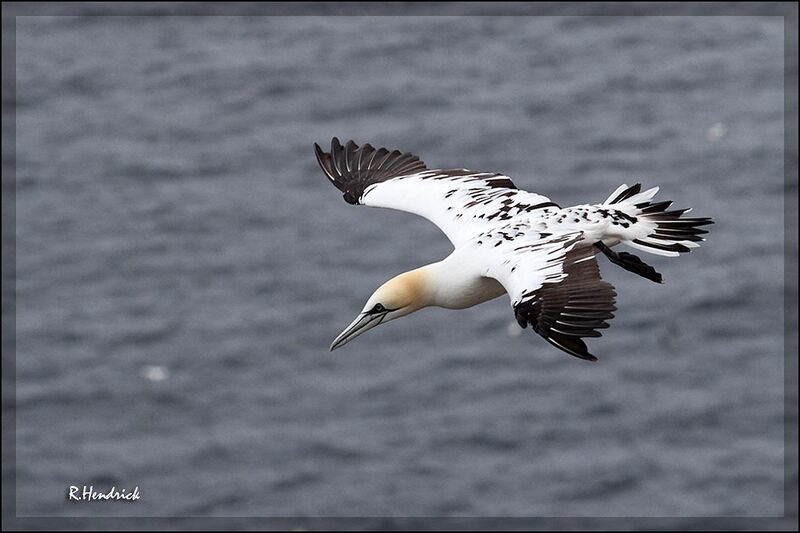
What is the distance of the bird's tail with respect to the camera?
14914 mm

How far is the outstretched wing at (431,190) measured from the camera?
15.7 metres

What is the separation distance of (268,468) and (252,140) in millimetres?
12084

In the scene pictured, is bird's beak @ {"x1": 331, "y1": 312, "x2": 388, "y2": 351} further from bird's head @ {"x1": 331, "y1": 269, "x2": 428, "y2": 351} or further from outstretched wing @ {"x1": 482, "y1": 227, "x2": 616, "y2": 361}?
outstretched wing @ {"x1": 482, "y1": 227, "x2": 616, "y2": 361}

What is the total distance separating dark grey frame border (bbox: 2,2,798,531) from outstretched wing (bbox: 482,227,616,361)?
28684mm

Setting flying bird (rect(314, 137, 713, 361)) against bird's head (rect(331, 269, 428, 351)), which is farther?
bird's head (rect(331, 269, 428, 351))

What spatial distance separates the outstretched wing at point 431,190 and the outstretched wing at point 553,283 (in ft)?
2.66

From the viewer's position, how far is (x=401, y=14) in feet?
186

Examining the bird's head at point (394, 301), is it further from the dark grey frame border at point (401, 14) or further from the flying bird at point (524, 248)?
the dark grey frame border at point (401, 14)

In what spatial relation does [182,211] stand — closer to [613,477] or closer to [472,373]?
[472,373]

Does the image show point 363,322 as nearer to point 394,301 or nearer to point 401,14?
point 394,301

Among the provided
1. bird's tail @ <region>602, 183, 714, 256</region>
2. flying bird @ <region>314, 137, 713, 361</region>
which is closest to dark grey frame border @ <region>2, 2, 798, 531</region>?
flying bird @ <region>314, 137, 713, 361</region>
